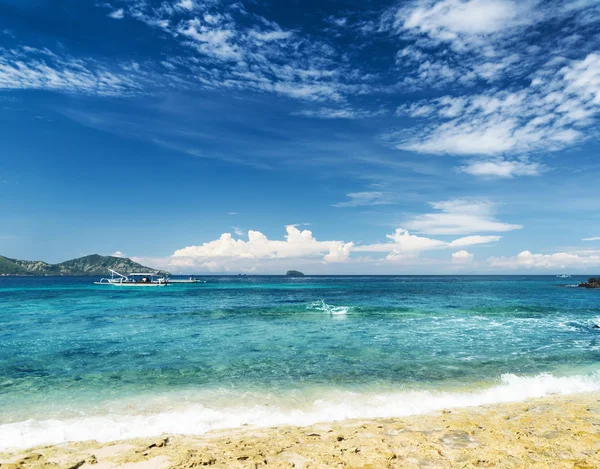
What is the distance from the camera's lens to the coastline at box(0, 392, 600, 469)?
7250mm

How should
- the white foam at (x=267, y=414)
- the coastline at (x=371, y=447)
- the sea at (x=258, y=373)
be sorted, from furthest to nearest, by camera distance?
the sea at (x=258, y=373), the white foam at (x=267, y=414), the coastline at (x=371, y=447)

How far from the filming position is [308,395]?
42.6 ft

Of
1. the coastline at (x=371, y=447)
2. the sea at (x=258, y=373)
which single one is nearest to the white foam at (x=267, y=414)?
the sea at (x=258, y=373)

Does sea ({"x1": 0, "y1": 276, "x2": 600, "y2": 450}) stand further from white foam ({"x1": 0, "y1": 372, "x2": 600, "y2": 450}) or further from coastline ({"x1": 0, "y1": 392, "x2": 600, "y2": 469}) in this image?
coastline ({"x1": 0, "y1": 392, "x2": 600, "y2": 469})

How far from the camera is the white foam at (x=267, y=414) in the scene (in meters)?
9.66

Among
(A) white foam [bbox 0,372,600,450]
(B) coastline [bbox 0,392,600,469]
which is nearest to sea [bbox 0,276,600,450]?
(A) white foam [bbox 0,372,600,450]

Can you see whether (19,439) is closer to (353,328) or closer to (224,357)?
(224,357)

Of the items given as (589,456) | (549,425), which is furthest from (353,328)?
(589,456)

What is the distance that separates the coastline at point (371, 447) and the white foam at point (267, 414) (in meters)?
0.87

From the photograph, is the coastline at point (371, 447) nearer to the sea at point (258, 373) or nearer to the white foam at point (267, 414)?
the white foam at point (267, 414)

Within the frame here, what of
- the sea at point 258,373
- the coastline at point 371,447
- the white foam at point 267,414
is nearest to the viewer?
the coastline at point 371,447

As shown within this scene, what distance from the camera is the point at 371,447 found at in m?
7.96

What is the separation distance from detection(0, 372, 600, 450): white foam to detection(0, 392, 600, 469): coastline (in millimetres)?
866

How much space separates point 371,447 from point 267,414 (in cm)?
446
